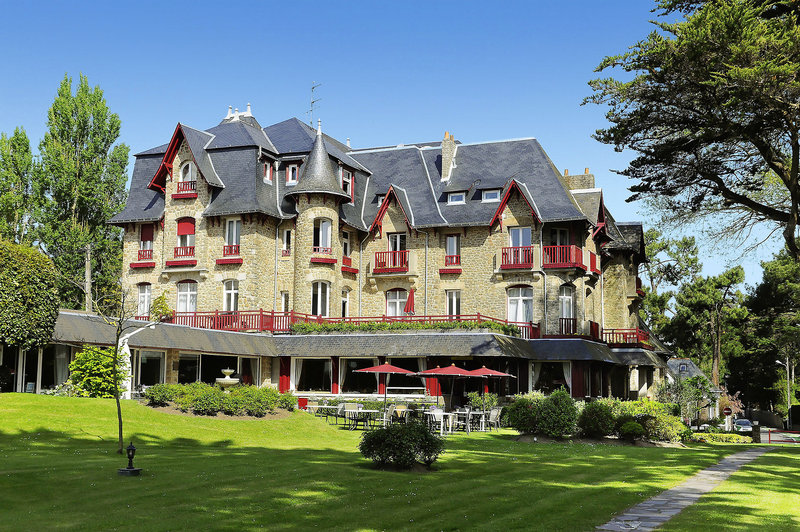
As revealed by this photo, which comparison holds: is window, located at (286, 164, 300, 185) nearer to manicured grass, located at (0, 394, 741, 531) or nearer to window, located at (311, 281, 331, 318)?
window, located at (311, 281, 331, 318)

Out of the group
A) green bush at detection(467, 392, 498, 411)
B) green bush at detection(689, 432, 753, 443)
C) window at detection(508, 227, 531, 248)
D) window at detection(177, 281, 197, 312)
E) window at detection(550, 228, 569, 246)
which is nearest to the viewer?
green bush at detection(689, 432, 753, 443)

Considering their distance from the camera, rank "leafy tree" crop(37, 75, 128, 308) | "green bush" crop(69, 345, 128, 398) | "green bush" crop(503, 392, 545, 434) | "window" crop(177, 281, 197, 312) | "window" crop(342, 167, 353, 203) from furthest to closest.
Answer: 1. "leafy tree" crop(37, 75, 128, 308)
2. "window" crop(342, 167, 353, 203)
3. "window" crop(177, 281, 197, 312)
4. "green bush" crop(69, 345, 128, 398)
5. "green bush" crop(503, 392, 545, 434)

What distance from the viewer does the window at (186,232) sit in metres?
42.6

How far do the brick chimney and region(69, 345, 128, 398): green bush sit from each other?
2224 cm

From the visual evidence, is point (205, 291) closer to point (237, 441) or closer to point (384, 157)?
point (384, 157)

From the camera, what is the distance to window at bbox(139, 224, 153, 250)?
145 ft

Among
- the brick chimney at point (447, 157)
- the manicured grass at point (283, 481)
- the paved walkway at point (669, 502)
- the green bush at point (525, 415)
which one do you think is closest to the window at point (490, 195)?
the brick chimney at point (447, 157)

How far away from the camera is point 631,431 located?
1008 inches

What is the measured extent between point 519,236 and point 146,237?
65.4 feet

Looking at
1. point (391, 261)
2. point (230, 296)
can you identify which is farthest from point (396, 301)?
point (230, 296)

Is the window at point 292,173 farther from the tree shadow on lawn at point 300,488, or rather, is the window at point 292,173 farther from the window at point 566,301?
the tree shadow on lawn at point 300,488

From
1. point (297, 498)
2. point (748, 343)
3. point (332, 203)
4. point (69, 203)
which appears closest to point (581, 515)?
point (297, 498)

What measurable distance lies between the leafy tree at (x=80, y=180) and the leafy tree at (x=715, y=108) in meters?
35.5

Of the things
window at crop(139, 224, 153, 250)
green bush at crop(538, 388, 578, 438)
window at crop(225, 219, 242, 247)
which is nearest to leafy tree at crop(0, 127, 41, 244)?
window at crop(139, 224, 153, 250)
